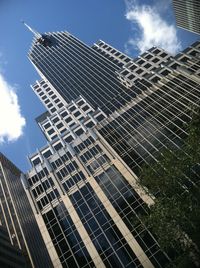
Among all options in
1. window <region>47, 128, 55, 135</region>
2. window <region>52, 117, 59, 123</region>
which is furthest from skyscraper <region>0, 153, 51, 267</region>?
window <region>52, 117, 59, 123</region>

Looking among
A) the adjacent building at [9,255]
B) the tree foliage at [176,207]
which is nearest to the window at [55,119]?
the adjacent building at [9,255]

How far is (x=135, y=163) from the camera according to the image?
212 ft

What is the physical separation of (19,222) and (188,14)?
307 ft

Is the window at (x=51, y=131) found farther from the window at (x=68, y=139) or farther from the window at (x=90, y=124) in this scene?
the window at (x=90, y=124)

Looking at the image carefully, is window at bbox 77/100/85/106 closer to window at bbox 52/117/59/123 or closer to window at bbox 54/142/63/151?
window at bbox 52/117/59/123

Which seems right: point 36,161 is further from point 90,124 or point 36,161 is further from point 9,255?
point 9,255

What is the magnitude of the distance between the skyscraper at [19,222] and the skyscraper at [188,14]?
86203 mm

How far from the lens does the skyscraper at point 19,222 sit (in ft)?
279

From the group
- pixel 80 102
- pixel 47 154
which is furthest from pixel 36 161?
pixel 80 102

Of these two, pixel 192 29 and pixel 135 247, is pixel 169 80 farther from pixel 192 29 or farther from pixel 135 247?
pixel 192 29

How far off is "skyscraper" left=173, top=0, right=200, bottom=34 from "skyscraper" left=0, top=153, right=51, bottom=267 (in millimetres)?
86203

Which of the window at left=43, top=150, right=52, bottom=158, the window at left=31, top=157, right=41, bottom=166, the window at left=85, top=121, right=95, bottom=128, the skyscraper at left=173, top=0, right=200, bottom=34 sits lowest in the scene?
the window at left=31, top=157, right=41, bottom=166

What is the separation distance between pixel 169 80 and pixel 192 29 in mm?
55928

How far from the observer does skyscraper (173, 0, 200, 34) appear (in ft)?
382
